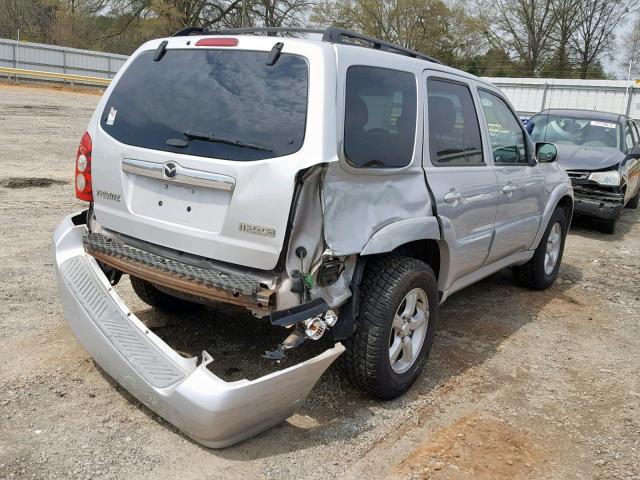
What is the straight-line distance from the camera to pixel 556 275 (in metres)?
6.44

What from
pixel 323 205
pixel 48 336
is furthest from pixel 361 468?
pixel 48 336

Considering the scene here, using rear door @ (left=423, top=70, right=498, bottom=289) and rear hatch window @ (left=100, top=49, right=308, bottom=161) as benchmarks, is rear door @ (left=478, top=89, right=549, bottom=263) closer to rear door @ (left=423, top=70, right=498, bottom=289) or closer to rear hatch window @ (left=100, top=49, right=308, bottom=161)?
rear door @ (left=423, top=70, right=498, bottom=289)

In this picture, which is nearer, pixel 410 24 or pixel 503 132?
pixel 503 132

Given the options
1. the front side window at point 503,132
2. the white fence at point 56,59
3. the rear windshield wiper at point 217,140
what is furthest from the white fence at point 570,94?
the white fence at point 56,59

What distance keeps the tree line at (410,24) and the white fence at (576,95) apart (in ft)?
60.5

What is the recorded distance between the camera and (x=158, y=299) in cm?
453

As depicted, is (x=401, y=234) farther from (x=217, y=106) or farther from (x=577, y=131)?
(x=577, y=131)

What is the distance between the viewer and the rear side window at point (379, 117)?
128 inches

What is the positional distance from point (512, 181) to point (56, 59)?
112ft

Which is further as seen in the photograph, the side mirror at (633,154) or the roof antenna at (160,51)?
the side mirror at (633,154)

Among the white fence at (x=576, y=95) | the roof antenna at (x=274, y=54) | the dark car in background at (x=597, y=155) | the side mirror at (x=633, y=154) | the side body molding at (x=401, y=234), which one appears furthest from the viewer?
the white fence at (x=576, y=95)

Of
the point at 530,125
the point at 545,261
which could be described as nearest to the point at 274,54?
the point at 545,261

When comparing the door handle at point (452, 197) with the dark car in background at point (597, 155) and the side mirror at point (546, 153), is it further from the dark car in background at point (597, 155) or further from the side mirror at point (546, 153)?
the dark car in background at point (597, 155)

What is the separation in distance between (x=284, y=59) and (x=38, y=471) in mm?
2281
